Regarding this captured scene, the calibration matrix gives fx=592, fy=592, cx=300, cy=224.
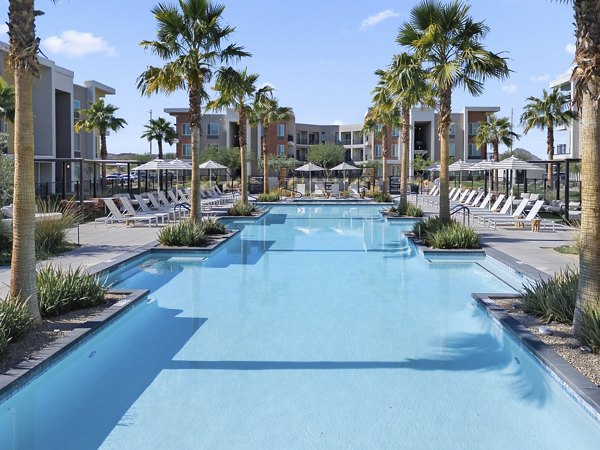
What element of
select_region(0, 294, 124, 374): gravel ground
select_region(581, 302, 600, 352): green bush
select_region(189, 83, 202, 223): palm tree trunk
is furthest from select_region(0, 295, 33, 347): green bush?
select_region(189, 83, 202, 223): palm tree trunk

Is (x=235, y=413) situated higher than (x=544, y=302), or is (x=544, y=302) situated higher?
(x=544, y=302)

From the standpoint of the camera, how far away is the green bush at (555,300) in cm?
720

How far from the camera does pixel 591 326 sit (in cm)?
613

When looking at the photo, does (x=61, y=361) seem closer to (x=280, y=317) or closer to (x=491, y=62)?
(x=280, y=317)

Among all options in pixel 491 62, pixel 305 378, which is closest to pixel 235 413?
pixel 305 378

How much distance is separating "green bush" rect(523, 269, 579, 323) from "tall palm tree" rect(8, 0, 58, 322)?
6.23 meters

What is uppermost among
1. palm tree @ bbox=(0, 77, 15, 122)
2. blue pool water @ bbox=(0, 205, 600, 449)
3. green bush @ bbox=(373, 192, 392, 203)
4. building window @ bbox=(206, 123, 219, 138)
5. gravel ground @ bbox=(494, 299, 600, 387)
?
building window @ bbox=(206, 123, 219, 138)

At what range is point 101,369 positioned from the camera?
21.2 ft

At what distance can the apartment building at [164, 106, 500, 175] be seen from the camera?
2513 inches

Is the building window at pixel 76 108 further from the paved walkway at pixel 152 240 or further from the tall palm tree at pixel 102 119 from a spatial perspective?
the paved walkway at pixel 152 240

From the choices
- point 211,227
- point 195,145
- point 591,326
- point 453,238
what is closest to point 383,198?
point 211,227

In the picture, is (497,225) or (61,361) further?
(497,225)

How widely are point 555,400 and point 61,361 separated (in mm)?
4950

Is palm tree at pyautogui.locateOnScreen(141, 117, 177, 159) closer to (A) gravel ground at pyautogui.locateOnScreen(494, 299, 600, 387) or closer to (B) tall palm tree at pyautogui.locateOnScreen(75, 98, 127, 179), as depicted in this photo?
(B) tall palm tree at pyautogui.locateOnScreen(75, 98, 127, 179)
